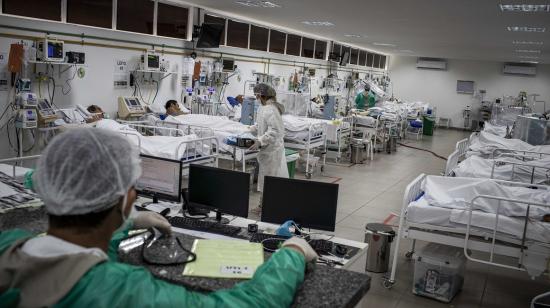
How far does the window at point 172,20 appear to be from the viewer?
8438 mm

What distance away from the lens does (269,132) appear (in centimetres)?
585

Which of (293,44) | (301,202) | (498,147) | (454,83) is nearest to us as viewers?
(301,202)

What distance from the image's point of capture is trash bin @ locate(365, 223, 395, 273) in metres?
4.76

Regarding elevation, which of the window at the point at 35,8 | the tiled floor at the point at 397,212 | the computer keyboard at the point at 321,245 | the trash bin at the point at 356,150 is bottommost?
Answer: the tiled floor at the point at 397,212

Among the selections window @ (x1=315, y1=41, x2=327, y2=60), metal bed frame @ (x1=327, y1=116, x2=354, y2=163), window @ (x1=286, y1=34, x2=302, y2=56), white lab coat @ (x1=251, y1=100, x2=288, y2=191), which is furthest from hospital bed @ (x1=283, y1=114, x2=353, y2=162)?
window @ (x1=315, y1=41, x2=327, y2=60)

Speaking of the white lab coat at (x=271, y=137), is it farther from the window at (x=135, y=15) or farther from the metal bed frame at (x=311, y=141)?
the window at (x=135, y=15)

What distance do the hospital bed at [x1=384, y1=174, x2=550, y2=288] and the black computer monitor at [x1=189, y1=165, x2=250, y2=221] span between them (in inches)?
63.9

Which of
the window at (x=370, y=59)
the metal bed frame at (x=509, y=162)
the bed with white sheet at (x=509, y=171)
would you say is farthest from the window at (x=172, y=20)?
the window at (x=370, y=59)

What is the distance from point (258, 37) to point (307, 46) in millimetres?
3017

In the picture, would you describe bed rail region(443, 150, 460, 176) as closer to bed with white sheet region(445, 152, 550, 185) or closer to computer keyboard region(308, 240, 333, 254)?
bed with white sheet region(445, 152, 550, 185)

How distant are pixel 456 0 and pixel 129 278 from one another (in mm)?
6087

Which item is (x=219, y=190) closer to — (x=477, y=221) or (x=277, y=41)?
(x=477, y=221)

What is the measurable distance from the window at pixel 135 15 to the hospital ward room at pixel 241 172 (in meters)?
0.03

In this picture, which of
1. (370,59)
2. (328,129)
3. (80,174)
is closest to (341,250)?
(80,174)
